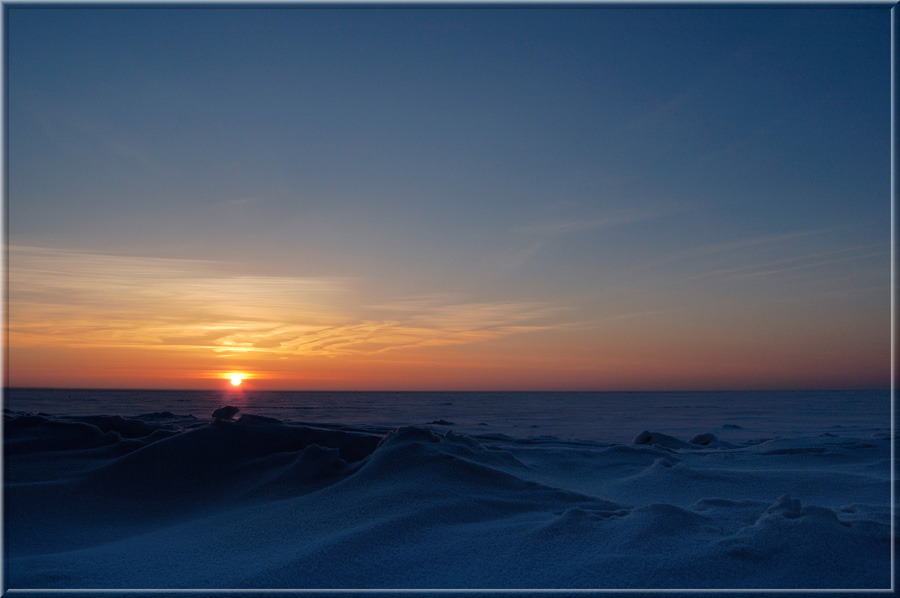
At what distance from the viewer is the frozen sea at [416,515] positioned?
2504mm

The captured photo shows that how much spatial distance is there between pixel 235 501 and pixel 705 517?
3112mm

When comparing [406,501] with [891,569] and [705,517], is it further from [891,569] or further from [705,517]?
[891,569]

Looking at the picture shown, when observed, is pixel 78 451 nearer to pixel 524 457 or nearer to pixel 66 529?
pixel 66 529

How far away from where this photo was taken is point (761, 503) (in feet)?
12.2

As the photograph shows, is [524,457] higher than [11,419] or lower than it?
lower

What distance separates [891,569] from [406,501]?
2402mm

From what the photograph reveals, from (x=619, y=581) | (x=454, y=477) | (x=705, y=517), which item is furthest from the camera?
(x=454, y=477)

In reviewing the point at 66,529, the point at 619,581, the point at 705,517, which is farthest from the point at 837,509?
the point at 66,529

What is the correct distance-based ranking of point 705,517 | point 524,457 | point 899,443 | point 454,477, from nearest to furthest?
point 705,517
point 454,477
point 524,457
point 899,443

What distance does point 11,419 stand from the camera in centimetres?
626

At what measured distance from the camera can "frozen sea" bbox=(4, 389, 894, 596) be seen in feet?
8.21

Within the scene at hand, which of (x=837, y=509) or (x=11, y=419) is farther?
(x=11, y=419)

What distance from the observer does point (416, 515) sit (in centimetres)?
325

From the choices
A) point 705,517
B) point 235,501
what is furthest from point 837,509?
point 235,501
